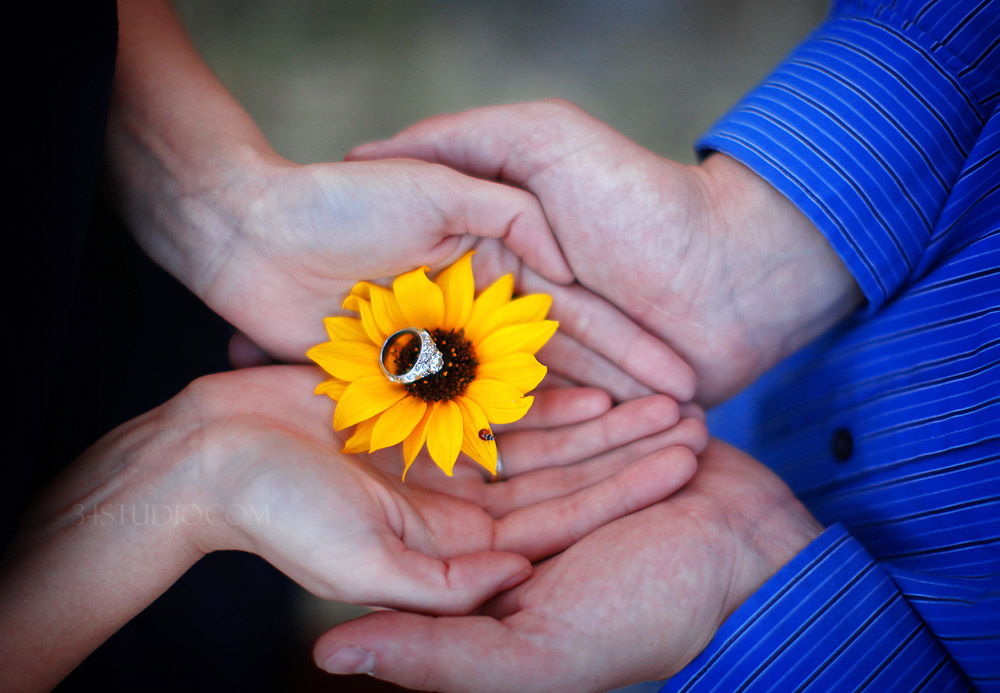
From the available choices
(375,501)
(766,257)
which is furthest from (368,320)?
(766,257)

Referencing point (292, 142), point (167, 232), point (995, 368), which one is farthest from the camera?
point (292, 142)

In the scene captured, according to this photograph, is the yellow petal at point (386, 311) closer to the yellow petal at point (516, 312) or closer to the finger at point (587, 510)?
the yellow petal at point (516, 312)

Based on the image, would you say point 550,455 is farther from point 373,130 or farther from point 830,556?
point 373,130

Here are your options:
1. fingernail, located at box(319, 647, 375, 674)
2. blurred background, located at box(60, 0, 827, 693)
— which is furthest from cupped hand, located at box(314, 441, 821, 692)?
blurred background, located at box(60, 0, 827, 693)

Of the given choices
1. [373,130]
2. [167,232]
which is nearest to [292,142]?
[373,130]

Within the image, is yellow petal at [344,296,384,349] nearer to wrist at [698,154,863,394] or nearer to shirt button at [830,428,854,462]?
wrist at [698,154,863,394]

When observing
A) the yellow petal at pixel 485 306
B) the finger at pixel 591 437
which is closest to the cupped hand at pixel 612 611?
the finger at pixel 591 437
